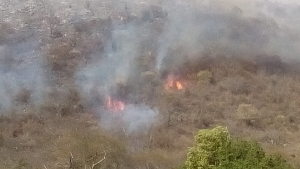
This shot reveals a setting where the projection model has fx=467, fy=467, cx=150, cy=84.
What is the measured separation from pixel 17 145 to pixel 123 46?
2469 cm

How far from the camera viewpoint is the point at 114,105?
166ft

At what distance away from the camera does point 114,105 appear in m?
50.7

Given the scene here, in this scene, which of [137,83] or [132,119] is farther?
[137,83]

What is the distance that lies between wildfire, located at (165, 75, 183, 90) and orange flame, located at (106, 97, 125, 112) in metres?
7.07

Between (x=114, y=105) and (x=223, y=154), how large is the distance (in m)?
30.7

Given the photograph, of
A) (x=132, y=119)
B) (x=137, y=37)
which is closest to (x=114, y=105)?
(x=132, y=119)

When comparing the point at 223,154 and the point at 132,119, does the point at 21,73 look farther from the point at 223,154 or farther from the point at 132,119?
the point at 223,154

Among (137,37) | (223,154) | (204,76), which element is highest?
(223,154)

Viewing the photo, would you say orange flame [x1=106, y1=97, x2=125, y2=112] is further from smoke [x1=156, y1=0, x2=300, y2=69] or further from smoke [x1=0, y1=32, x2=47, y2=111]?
smoke [x1=156, y1=0, x2=300, y2=69]

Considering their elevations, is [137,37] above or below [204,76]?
above

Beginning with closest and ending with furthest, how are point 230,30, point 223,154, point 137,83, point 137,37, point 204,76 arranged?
1. point 223,154
2. point 137,83
3. point 204,76
4. point 137,37
5. point 230,30

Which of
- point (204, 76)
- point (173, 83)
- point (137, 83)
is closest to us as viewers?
point (137, 83)

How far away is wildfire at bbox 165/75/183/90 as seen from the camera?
2208 inches

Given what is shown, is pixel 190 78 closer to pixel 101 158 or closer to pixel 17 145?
pixel 17 145
